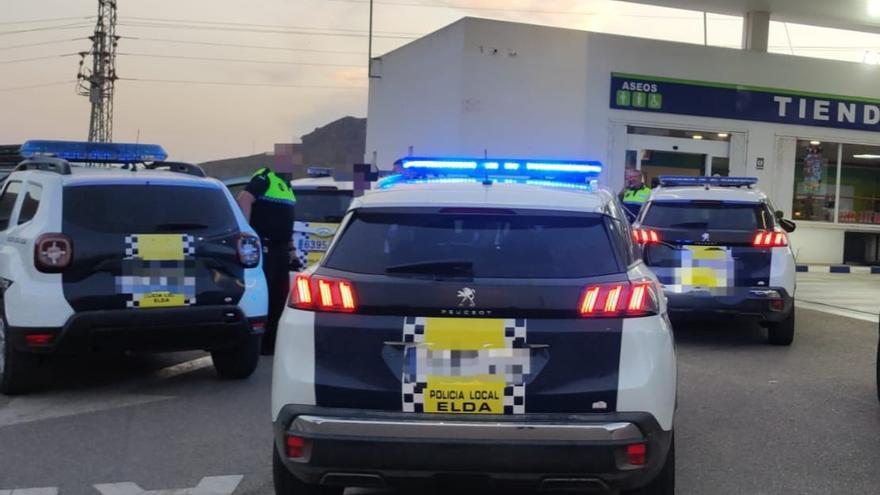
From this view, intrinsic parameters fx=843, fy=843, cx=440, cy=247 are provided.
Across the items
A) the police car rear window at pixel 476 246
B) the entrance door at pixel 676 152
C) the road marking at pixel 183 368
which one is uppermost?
the entrance door at pixel 676 152

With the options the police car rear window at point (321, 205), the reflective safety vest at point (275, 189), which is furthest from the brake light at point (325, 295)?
the police car rear window at point (321, 205)

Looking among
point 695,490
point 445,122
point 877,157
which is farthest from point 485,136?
point 695,490

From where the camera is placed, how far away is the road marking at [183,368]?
6824 millimetres

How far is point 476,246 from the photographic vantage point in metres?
3.45

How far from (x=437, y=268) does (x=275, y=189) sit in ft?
14.3

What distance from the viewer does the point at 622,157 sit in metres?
17.2

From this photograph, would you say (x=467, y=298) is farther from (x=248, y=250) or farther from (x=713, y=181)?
(x=713, y=181)

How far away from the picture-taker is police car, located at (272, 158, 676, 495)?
3119mm

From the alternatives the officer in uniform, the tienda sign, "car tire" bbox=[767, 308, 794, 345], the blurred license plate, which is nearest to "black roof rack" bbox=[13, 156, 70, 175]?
the blurred license plate

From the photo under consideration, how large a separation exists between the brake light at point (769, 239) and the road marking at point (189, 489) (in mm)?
5480

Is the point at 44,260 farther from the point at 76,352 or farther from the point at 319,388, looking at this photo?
the point at 319,388

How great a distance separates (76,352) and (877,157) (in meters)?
19.5

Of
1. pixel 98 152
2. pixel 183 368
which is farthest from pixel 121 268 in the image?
pixel 98 152

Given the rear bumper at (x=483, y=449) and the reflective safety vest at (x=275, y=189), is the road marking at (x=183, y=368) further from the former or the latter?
the rear bumper at (x=483, y=449)
